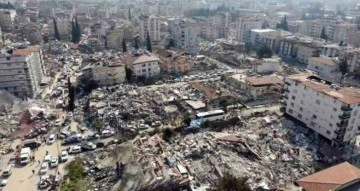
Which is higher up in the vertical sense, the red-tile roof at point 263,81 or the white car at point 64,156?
the red-tile roof at point 263,81

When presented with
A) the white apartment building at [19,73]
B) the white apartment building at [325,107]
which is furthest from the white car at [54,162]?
the white apartment building at [325,107]

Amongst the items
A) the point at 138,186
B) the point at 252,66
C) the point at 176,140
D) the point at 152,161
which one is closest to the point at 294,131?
the point at 176,140

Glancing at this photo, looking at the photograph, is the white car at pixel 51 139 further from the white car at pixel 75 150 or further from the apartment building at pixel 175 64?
the apartment building at pixel 175 64

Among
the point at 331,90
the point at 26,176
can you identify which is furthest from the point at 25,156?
the point at 331,90

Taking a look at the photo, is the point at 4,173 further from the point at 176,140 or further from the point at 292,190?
the point at 292,190

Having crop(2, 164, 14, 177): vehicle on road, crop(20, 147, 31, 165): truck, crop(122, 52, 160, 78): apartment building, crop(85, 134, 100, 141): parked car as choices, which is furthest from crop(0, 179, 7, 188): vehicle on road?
crop(122, 52, 160, 78): apartment building

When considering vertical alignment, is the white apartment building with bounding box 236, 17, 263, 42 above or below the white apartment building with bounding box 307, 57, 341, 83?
above

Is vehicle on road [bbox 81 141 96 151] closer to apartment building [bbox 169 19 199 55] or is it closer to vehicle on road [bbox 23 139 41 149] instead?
vehicle on road [bbox 23 139 41 149]
